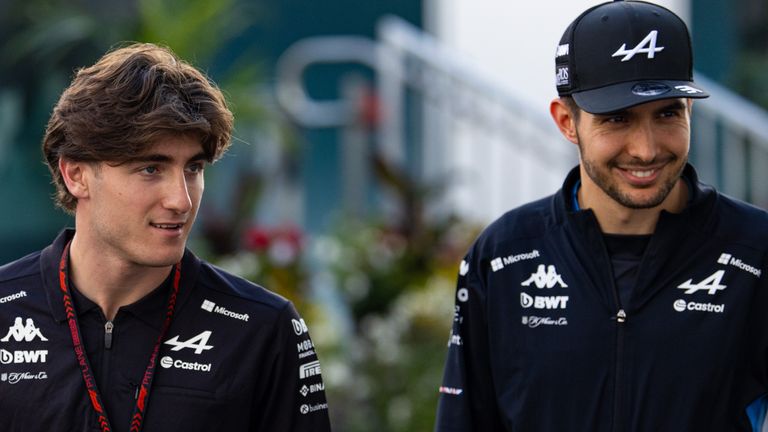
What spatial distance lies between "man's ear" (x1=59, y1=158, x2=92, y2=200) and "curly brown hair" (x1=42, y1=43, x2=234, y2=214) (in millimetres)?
21

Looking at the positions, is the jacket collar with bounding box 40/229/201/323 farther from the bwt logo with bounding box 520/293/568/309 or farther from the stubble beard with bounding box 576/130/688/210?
the stubble beard with bounding box 576/130/688/210

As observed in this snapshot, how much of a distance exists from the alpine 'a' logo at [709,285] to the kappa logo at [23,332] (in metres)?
1.66

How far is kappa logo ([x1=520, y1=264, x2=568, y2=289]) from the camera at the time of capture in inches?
149

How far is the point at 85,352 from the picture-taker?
350 centimetres

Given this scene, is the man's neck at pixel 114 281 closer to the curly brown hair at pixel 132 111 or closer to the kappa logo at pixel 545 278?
the curly brown hair at pixel 132 111

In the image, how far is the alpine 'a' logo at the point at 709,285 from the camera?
12.0 feet

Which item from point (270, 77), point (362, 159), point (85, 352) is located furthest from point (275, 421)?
point (270, 77)

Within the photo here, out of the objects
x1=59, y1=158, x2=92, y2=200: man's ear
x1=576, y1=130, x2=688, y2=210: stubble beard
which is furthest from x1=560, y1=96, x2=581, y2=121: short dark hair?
x1=59, y1=158, x2=92, y2=200: man's ear

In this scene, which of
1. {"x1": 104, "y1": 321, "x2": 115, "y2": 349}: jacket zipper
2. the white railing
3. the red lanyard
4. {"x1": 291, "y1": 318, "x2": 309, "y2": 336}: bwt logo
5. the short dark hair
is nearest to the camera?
the red lanyard

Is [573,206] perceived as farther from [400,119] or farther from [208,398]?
[400,119]

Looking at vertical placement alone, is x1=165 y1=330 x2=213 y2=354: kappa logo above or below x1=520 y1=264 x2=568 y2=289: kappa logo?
below

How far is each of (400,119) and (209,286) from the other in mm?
5276

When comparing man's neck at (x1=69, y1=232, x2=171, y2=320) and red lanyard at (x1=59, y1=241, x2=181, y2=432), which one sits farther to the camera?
man's neck at (x1=69, y1=232, x2=171, y2=320)

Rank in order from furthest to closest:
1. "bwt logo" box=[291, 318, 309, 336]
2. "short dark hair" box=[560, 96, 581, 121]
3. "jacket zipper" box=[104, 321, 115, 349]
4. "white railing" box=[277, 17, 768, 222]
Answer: "white railing" box=[277, 17, 768, 222] → "short dark hair" box=[560, 96, 581, 121] → "bwt logo" box=[291, 318, 309, 336] → "jacket zipper" box=[104, 321, 115, 349]
